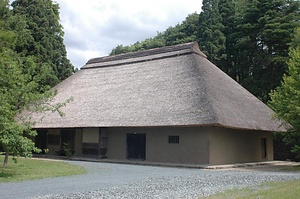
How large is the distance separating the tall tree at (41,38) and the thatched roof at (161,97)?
203 inches

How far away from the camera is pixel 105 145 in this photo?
74.4ft

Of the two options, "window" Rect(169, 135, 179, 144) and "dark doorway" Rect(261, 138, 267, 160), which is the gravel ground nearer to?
"window" Rect(169, 135, 179, 144)

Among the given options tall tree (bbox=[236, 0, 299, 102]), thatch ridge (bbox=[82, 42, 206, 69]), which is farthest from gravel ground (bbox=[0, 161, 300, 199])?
tall tree (bbox=[236, 0, 299, 102])

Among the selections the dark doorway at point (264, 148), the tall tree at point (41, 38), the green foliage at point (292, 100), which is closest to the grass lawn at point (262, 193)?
the green foliage at point (292, 100)

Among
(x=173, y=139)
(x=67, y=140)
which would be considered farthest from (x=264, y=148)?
(x=67, y=140)

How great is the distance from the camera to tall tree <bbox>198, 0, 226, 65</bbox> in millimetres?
35562

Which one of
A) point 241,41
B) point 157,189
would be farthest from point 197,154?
point 241,41

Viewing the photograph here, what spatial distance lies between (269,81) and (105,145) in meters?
16.1

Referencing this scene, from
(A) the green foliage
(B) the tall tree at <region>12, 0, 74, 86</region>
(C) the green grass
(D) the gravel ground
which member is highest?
(B) the tall tree at <region>12, 0, 74, 86</region>

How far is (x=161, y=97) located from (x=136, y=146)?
10.7 ft

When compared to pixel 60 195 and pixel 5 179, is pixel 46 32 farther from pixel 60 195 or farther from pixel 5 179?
pixel 60 195

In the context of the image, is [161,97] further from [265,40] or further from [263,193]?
[265,40]

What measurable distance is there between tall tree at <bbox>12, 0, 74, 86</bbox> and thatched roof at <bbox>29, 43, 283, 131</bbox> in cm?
515

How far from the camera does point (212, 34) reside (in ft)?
117
